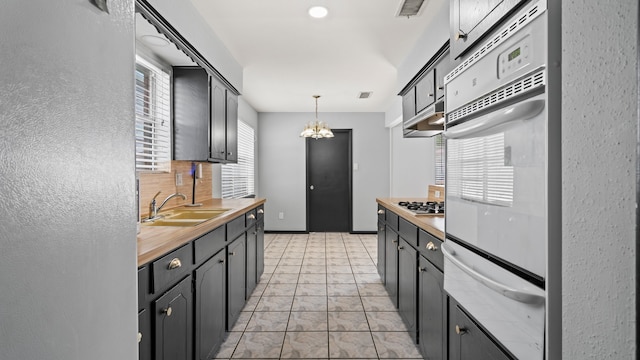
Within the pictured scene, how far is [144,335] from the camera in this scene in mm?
1161

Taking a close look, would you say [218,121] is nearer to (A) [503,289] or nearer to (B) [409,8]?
(B) [409,8]

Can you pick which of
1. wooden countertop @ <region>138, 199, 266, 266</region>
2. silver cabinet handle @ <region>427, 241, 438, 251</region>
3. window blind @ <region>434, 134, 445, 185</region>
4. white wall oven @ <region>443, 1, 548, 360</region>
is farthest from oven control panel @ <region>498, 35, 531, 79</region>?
window blind @ <region>434, 134, 445, 185</region>

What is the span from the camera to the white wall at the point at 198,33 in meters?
1.96

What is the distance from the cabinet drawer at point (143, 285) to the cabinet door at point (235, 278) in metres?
1.08

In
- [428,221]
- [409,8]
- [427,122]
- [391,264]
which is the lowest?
[391,264]

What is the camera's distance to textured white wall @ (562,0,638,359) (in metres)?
0.56

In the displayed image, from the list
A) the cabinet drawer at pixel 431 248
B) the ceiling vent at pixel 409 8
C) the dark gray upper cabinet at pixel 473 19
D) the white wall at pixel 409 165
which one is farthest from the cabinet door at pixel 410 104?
the white wall at pixel 409 165

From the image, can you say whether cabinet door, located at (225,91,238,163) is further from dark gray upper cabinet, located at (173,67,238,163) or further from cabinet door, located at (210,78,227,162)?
dark gray upper cabinet, located at (173,67,238,163)

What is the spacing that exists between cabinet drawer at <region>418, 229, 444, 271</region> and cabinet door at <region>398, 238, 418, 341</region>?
16 centimetres

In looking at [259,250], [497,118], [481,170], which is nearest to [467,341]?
[481,170]

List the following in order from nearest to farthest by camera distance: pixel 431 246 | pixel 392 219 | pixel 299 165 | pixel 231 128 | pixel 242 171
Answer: pixel 431 246 → pixel 392 219 → pixel 231 128 → pixel 242 171 → pixel 299 165

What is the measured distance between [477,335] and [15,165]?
1.40 metres

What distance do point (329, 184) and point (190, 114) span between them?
4.03 meters

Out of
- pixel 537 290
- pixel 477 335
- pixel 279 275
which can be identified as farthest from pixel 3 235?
pixel 279 275
